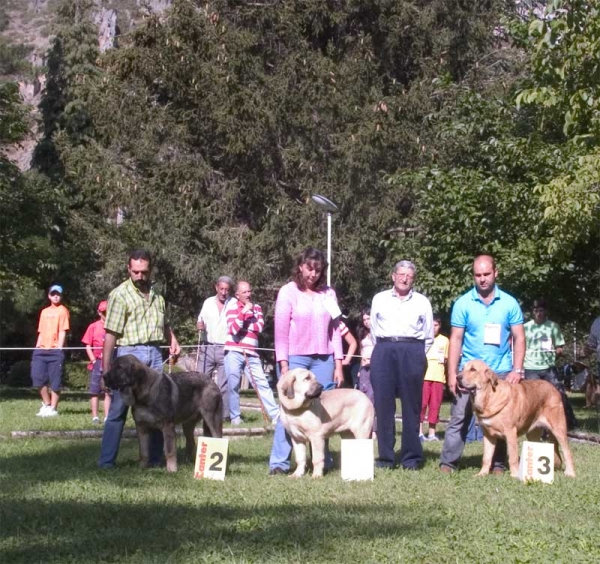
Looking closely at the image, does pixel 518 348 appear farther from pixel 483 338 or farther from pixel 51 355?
pixel 51 355

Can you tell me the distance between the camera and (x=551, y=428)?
9.57 m

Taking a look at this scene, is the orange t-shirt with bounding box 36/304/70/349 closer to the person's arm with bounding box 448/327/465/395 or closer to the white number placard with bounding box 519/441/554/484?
the person's arm with bounding box 448/327/465/395

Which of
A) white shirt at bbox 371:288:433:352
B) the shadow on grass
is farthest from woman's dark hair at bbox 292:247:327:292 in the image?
the shadow on grass

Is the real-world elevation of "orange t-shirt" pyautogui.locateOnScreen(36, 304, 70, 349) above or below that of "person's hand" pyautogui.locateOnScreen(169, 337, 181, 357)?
above

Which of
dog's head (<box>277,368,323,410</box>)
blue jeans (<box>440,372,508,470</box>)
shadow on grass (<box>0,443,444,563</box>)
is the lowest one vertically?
shadow on grass (<box>0,443,444,563</box>)

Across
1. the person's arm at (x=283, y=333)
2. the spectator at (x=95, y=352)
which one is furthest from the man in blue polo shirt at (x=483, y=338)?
the spectator at (x=95, y=352)

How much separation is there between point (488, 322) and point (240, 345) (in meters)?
5.82

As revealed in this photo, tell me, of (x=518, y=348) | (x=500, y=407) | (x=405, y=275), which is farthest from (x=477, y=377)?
(x=405, y=275)

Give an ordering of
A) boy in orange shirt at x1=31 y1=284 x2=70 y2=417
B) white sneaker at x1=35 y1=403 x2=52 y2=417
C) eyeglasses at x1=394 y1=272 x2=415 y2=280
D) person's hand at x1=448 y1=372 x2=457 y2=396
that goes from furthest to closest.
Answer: boy in orange shirt at x1=31 y1=284 x2=70 y2=417
white sneaker at x1=35 y1=403 x2=52 y2=417
eyeglasses at x1=394 y1=272 x2=415 y2=280
person's hand at x1=448 y1=372 x2=457 y2=396

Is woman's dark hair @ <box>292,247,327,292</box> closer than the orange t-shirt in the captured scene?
Yes

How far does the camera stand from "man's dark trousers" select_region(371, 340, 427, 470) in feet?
32.2

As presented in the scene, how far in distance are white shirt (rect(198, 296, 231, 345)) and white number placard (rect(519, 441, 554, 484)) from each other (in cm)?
723

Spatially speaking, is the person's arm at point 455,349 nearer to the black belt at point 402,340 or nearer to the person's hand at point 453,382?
the person's hand at point 453,382

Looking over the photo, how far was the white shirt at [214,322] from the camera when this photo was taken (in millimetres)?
15547
